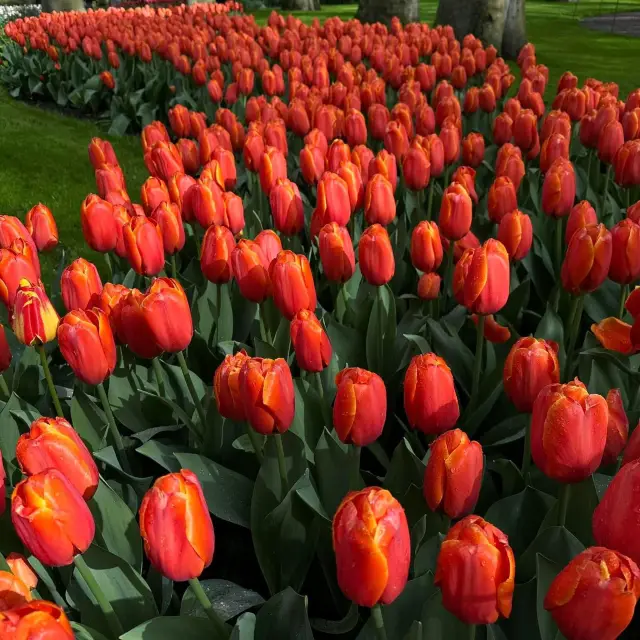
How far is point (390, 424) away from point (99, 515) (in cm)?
84

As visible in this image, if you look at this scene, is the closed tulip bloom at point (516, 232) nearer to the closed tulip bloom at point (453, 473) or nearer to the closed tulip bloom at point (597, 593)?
the closed tulip bloom at point (453, 473)

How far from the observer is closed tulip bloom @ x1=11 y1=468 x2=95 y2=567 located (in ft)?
3.46

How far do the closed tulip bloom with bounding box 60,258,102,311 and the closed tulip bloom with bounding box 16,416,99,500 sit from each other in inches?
25.4

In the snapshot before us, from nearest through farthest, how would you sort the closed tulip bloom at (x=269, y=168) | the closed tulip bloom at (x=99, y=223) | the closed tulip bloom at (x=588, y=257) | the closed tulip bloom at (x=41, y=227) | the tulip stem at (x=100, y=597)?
the tulip stem at (x=100, y=597) → the closed tulip bloom at (x=588, y=257) → the closed tulip bloom at (x=99, y=223) → the closed tulip bloom at (x=41, y=227) → the closed tulip bloom at (x=269, y=168)

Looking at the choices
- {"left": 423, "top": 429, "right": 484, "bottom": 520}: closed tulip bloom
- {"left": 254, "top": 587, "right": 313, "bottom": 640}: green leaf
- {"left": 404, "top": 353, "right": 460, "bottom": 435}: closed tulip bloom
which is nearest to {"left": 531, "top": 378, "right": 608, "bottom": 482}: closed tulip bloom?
{"left": 423, "top": 429, "right": 484, "bottom": 520}: closed tulip bloom

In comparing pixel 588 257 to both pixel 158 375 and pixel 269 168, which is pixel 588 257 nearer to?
pixel 158 375

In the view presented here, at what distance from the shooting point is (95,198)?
222 centimetres

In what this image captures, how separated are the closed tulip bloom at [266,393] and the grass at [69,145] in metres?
3.24

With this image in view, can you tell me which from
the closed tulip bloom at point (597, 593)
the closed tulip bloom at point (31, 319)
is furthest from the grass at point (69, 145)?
the closed tulip bloom at point (597, 593)

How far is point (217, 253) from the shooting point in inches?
78.7

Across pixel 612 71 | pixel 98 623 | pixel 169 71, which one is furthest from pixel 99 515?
pixel 612 71

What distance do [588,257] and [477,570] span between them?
1070 mm

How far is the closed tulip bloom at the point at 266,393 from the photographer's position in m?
1.34

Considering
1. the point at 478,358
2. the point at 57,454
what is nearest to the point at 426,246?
the point at 478,358
